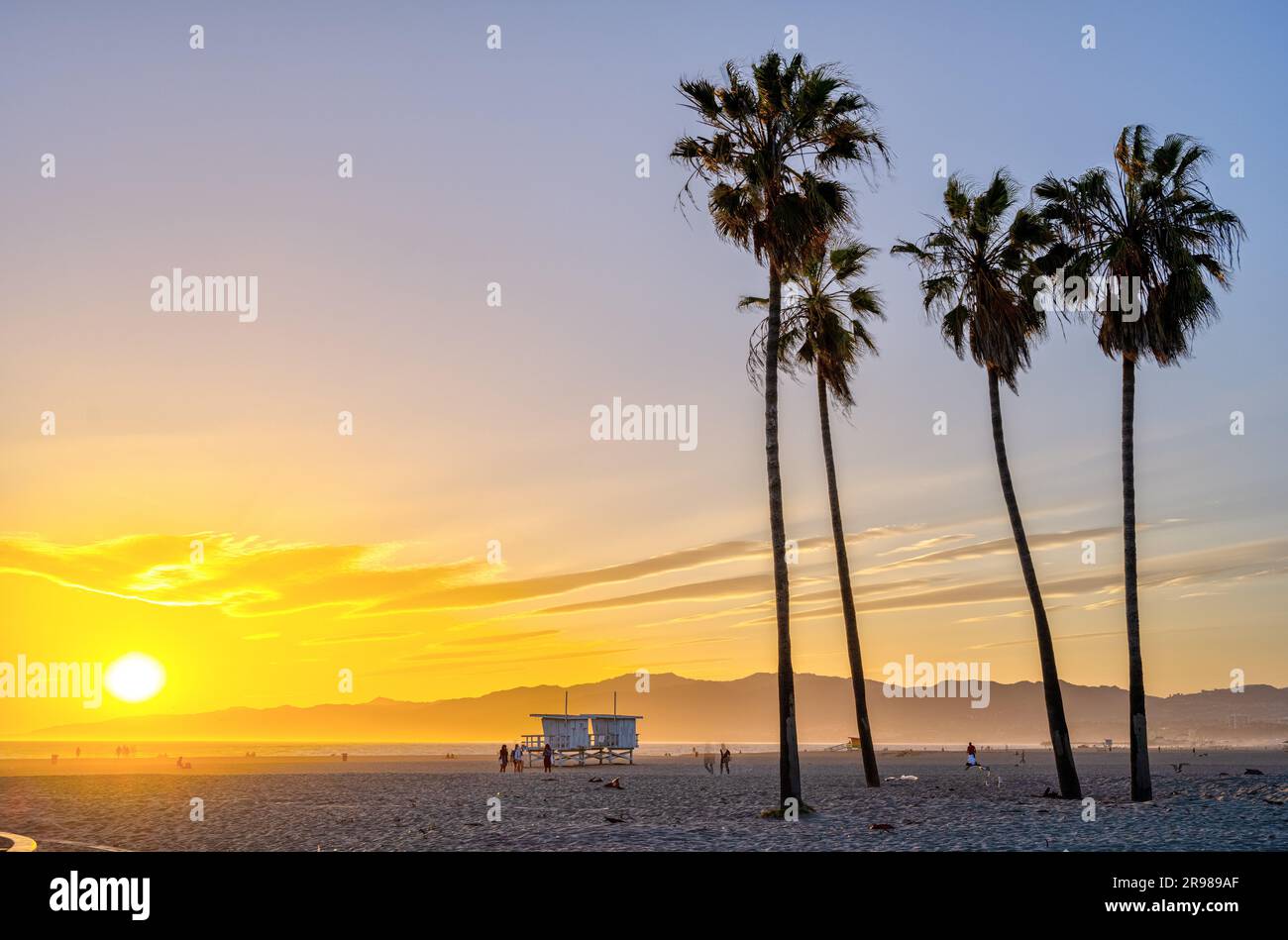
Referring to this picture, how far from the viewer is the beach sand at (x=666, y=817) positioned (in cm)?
2380

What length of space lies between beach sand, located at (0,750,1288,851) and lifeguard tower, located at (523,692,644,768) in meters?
22.8

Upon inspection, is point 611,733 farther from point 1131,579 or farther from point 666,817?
point 1131,579

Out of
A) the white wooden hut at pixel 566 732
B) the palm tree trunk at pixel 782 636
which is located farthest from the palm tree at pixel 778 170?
the white wooden hut at pixel 566 732

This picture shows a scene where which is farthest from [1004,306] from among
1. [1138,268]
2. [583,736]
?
[583,736]

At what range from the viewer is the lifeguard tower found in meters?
72.4

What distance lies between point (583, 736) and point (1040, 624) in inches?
1778

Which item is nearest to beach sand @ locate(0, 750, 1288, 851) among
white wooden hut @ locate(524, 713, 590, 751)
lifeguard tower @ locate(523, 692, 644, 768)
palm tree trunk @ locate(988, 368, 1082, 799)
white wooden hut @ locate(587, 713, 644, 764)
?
palm tree trunk @ locate(988, 368, 1082, 799)

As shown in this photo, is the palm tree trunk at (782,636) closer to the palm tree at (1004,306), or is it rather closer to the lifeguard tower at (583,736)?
the palm tree at (1004,306)

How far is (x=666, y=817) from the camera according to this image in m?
30.8

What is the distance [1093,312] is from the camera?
104 ft
